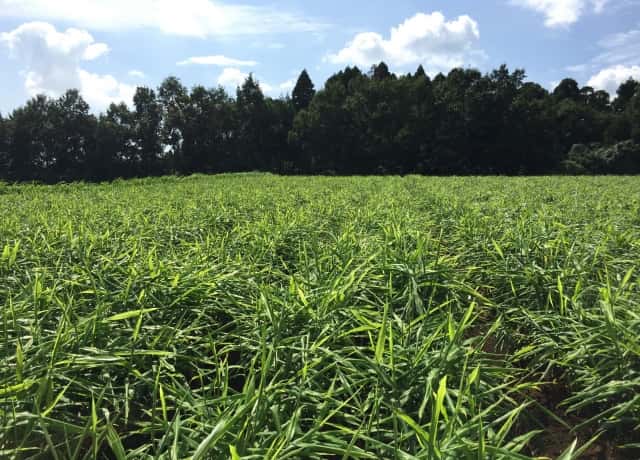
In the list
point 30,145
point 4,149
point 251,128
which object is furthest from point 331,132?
point 4,149

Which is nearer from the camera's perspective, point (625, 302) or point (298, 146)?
point (625, 302)

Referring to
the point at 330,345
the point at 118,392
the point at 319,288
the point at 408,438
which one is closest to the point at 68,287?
the point at 118,392

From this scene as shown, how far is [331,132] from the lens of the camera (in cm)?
4681

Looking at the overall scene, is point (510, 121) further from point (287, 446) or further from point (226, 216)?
point (287, 446)

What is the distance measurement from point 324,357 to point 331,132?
46.7 metres

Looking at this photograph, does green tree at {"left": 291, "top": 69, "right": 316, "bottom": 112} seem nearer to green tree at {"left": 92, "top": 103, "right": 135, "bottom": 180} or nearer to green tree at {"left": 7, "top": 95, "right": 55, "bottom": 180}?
green tree at {"left": 92, "top": 103, "right": 135, "bottom": 180}

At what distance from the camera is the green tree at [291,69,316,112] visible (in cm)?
5859

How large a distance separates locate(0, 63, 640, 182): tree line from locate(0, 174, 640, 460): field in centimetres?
4213

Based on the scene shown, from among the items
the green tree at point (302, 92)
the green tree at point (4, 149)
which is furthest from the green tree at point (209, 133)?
the green tree at point (4, 149)

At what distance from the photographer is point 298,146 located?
50531 mm

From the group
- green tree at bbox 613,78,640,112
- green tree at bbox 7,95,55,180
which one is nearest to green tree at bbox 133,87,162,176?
green tree at bbox 7,95,55,180

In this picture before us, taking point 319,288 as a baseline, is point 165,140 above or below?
above

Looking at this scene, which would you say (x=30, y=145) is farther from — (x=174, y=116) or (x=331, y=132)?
(x=331, y=132)

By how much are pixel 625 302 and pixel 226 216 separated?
4.83m
